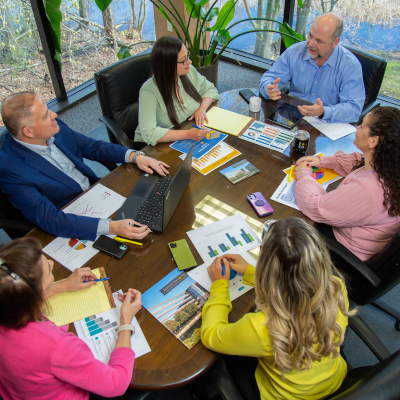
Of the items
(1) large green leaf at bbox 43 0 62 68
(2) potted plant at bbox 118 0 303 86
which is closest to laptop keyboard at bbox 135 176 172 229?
(2) potted plant at bbox 118 0 303 86

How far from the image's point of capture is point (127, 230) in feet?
4.77

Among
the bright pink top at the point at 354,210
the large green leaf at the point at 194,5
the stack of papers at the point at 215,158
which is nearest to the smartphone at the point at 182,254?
the stack of papers at the point at 215,158

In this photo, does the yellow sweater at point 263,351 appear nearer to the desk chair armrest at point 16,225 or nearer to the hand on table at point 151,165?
the hand on table at point 151,165

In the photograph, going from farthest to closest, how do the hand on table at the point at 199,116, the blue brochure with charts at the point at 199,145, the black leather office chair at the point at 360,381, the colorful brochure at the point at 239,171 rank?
the hand on table at the point at 199,116
the blue brochure with charts at the point at 199,145
the colorful brochure at the point at 239,171
the black leather office chair at the point at 360,381

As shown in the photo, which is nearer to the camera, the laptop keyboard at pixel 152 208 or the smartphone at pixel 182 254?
the smartphone at pixel 182 254

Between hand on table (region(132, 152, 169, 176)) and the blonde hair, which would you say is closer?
the blonde hair

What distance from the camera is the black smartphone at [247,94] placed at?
2353mm

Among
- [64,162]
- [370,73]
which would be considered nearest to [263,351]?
[64,162]

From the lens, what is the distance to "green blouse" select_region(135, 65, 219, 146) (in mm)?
2020

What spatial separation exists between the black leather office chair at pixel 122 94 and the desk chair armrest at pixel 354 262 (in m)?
1.39

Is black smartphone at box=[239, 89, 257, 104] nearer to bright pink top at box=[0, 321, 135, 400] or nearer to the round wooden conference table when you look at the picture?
the round wooden conference table

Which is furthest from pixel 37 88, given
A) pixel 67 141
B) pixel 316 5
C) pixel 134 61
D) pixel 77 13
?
pixel 316 5

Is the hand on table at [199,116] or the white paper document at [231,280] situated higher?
the hand on table at [199,116]

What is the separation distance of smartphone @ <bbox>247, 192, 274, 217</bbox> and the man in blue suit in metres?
0.50
